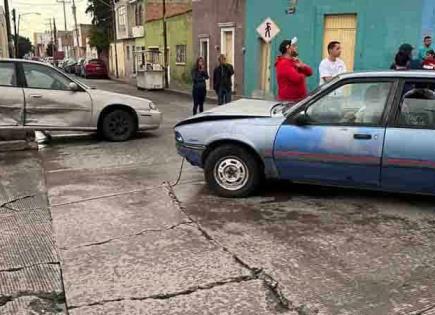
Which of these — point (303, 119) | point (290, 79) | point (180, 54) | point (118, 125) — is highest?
point (290, 79)

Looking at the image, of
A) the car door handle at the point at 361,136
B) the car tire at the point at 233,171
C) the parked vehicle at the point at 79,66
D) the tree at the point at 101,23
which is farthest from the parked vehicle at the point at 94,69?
the car door handle at the point at 361,136

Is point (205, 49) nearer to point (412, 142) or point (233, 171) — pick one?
point (233, 171)

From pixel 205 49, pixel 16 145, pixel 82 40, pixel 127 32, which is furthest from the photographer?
pixel 82 40

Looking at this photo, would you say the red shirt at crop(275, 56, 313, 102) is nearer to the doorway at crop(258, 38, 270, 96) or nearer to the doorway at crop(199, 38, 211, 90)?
the doorway at crop(258, 38, 270, 96)

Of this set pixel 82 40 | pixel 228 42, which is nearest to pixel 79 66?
pixel 228 42

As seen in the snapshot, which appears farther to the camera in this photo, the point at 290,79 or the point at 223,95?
the point at 223,95

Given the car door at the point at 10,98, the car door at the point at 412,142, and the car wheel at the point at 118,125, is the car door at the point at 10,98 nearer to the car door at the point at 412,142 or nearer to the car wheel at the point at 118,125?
the car wheel at the point at 118,125

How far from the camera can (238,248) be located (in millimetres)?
4359

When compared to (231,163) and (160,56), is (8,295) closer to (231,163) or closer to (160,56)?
(231,163)

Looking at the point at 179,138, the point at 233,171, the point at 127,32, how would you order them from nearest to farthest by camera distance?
the point at 233,171 → the point at 179,138 → the point at 127,32

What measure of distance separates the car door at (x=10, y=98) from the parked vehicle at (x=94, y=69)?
33289 millimetres

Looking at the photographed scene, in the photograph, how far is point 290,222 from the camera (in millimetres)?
5004

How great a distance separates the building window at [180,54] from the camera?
82.9 ft

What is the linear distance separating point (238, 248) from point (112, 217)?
1530 millimetres
